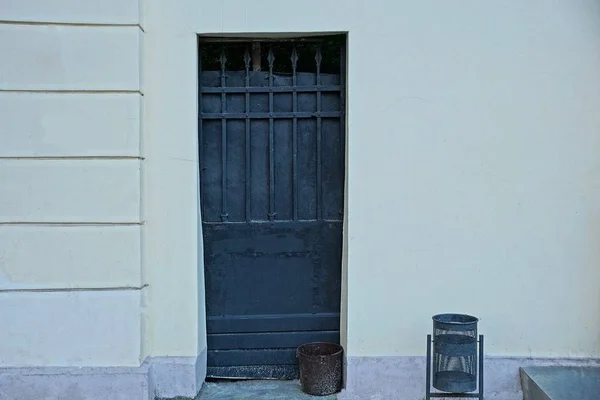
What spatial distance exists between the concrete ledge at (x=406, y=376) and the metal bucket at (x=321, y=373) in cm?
10

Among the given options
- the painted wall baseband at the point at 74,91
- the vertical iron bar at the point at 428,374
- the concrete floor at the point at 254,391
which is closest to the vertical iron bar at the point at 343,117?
the vertical iron bar at the point at 428,374

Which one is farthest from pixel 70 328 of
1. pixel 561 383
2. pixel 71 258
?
pixel 561 383

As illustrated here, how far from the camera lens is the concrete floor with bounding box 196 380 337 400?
461 cm

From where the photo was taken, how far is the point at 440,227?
4559 mm

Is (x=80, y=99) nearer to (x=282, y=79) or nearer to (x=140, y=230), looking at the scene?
(x=140, y=230)

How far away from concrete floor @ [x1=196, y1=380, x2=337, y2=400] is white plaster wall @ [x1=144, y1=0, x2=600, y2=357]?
64cm

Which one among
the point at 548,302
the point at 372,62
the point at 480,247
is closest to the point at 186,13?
the point at 372,62

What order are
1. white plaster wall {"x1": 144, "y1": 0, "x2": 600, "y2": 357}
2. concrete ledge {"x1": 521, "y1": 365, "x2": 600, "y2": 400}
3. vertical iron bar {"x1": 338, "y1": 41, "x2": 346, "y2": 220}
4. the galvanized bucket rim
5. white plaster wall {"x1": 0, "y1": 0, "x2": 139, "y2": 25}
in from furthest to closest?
vertical iron bar {"x1": 338, "y1": 41, "x2": 346, "y2": 220} < white plaster wall {"x1": 144, "y1": 0, "x2": 600, "y2": 357} < white plaster wall {"x1": 0, "y1": 0, "x2": 139, "y2": 25} < the galvanized bucket rim < concrete ledge {"x1": 521, "y1": 365, "x2": 600, "y2": 400}

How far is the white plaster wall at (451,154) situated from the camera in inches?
179

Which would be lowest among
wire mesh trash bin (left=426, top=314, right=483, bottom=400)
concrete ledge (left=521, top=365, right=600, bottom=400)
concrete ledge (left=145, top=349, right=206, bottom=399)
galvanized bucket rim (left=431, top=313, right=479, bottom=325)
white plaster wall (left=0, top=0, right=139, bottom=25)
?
concrete ledge (left=145, top=349, right=206, bottom=399)

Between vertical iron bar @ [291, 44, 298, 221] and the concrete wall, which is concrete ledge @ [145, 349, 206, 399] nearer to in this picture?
the concrete wall

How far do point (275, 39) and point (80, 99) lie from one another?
5.29ft

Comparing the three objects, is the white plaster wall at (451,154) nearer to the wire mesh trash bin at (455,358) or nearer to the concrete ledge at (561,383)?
the concrete ledge at (561,383)

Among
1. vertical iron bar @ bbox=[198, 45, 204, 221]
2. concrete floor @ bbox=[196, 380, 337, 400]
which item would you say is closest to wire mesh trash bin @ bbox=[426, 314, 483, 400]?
concrete floor @ bbox=[196, 380, 337, 400]
